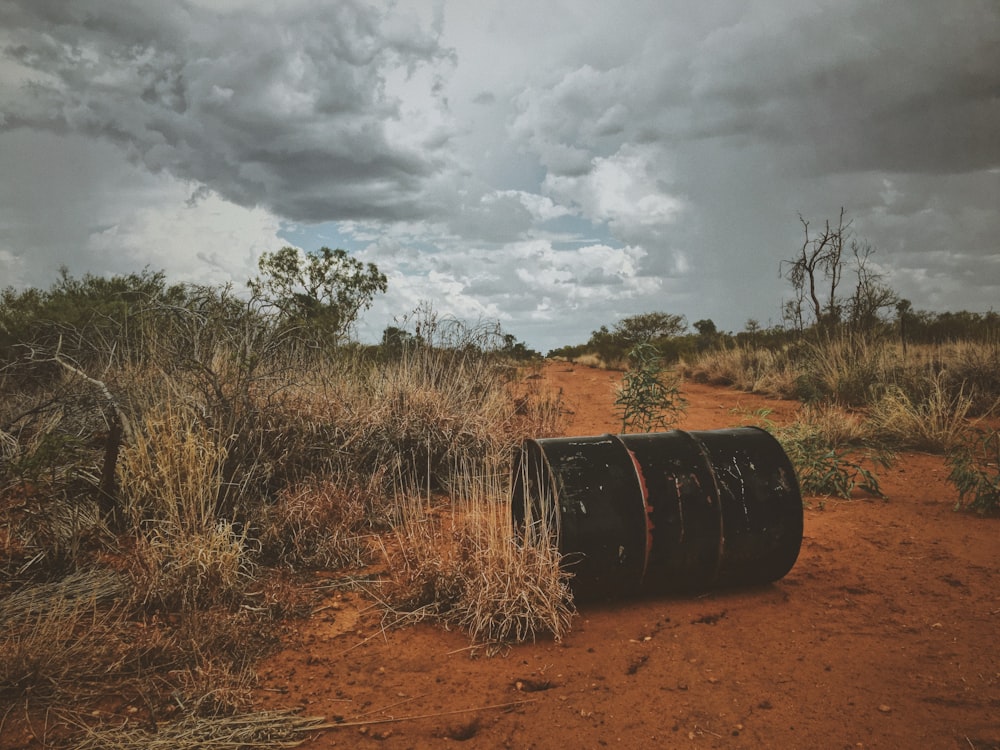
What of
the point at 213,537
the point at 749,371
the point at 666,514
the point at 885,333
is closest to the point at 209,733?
the point at 213,537

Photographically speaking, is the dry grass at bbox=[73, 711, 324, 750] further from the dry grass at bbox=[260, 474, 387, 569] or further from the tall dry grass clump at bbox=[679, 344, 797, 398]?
the tall dry grass clump at bbox=[679, 344, 797, 398]

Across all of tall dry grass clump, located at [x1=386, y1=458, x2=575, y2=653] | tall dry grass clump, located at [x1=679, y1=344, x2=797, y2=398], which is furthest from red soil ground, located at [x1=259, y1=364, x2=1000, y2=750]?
tall dry grass clump, located at [x1=679, y1=344, x2=797, y2=398]

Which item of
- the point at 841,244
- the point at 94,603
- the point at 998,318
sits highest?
the point at 841,244

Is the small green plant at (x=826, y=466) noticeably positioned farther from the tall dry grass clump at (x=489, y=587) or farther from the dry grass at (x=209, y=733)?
the dry grass at (x=209, y=733)

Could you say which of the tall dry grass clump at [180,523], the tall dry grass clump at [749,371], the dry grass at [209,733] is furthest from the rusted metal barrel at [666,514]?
the tall dry grass clump at [749,371]

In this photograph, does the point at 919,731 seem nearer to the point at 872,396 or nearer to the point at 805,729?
the point at 805,729

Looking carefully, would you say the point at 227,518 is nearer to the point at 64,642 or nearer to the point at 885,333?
the point at 64,642

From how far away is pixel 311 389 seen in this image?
6.07m

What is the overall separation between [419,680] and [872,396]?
29.8 ft

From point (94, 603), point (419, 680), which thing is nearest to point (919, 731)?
point (419, 680)

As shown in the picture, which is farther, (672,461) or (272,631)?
(672,461)

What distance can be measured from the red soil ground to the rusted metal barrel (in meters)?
0.23

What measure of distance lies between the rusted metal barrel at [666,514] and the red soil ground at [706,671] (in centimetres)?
23

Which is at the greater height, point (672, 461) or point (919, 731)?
point (672, 461)
